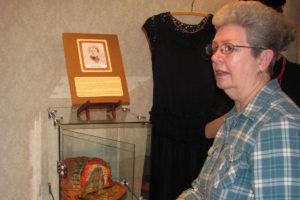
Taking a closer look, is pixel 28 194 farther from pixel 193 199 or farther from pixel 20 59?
pixel 193 199

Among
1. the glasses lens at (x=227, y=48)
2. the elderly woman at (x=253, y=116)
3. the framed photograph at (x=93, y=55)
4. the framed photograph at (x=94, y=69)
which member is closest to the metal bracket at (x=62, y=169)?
the framed photograph at (x=94, y=69)

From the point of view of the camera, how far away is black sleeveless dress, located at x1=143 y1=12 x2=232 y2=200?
77.5 inches

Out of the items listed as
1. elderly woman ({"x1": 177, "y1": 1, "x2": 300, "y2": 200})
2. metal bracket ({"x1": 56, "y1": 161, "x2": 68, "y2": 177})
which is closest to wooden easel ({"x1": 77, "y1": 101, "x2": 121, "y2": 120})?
metal bracket ({"x1": 56, "y1": 161, "x2": 68, "y2": 177})

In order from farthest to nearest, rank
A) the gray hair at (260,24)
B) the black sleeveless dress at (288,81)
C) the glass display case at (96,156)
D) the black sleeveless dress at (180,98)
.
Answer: the black sleeveless dress at (180,98) → the glass display case at (96,156) → the black sleeveless dress at (288,81) → the gray hair at (260,24)

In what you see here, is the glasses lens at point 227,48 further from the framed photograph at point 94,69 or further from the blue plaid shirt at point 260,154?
the framed photograph at point 94,69

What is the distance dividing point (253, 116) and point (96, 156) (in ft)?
2.95

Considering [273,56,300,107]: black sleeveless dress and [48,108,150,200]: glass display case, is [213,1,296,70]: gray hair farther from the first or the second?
[48,108,150,200]: glass display case

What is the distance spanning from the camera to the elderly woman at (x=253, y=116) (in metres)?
0.94

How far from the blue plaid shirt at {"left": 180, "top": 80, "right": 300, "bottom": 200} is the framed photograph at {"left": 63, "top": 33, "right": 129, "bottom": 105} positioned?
793 mm

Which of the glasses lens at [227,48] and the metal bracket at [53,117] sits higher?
the glasses lens at [227,48]

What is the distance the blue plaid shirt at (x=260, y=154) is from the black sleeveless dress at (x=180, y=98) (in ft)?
2.33

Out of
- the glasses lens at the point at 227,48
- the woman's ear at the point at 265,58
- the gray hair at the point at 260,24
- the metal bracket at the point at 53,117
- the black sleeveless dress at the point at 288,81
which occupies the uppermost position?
the gray hair at the point at 260,24

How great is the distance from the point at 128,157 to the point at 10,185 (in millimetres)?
774

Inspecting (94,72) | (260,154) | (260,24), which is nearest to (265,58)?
(260,24)
